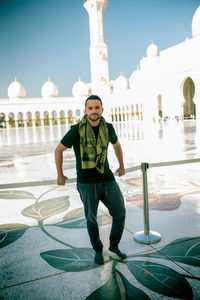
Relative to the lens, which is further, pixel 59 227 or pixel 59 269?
pixel 59 227

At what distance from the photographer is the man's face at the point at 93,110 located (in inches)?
54.3

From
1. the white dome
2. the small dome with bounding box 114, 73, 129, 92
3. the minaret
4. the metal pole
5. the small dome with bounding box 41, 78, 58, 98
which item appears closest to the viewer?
the metal pole

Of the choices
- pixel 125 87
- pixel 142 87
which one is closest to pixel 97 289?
pixel 142 87

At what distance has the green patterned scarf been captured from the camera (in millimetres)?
1354

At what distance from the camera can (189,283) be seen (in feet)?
3.99

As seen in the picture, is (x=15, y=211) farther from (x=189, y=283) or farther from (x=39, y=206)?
(x=189, y=283)

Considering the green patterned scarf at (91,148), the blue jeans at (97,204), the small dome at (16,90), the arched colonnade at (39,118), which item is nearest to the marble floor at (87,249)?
the blue jeans at (97,204)

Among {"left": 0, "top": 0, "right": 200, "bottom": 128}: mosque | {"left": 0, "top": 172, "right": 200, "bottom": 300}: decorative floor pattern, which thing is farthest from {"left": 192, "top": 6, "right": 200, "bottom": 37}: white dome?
{"left": 0, "top": 172, "right": 200, "bottom": 300}: decorative floor pattern

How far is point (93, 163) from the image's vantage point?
135 centimetres

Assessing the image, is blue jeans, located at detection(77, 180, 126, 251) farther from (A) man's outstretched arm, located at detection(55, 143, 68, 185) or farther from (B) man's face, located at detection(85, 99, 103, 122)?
(B) man's face, located at detection(85, 99, 103, 122)

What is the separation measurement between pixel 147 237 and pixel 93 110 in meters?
0.81

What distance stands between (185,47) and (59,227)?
1775 cm

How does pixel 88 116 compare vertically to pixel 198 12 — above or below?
below

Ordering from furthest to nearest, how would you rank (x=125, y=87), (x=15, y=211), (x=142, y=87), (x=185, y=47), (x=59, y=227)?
(x=125, y=87) < (x=142, y=87) < (x=185, y=47) < (x=15, y=211) < (x=59, y=227)
